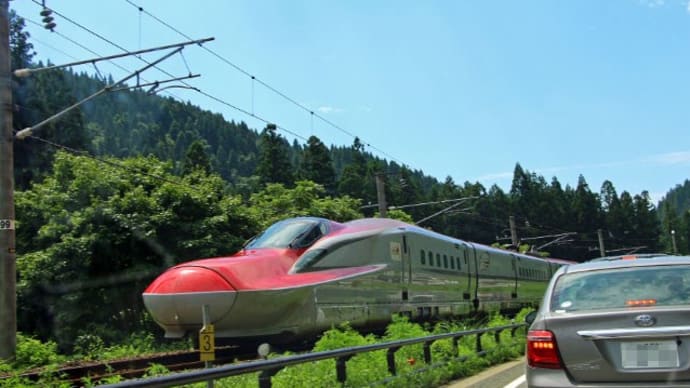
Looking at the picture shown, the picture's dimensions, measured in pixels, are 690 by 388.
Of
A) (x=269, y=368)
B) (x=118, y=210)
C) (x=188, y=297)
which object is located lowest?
(x=269, y=368)

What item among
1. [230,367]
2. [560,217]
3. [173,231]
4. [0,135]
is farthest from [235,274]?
[560,217]

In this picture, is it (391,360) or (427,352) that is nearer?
(391,360)

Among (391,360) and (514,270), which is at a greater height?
(514,270)

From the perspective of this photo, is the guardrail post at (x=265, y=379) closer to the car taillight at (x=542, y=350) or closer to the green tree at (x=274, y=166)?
the car taillight at (x=542, y=350)

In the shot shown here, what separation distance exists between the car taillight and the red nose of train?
7.76 metres

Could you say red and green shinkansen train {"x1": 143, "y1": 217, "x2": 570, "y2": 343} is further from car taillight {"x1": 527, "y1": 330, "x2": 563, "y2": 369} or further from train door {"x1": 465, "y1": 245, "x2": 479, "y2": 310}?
car taillight {"x1": 527, "y1": 330, "x2": 563, "y2": 369}

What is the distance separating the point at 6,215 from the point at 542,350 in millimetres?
11850

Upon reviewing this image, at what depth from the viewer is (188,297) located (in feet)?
40.3

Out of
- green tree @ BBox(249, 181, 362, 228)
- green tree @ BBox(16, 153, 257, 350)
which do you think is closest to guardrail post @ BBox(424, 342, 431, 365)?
green tree @ BBox(16, 153, 257, 350)

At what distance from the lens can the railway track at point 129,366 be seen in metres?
11.1

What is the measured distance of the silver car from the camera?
15.6 feet

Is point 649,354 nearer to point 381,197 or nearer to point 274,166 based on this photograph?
point 381,197

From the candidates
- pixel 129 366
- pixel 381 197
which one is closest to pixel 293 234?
pixel 129 366

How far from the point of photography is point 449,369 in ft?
35.3
